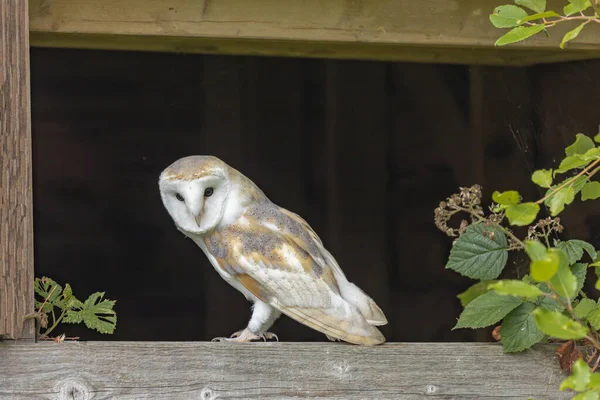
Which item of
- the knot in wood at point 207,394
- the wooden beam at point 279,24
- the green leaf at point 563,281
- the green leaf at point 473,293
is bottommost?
the knot in wood at point 207,394

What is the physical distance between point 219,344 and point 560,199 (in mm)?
620

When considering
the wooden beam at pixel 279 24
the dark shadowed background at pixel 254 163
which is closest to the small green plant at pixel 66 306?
the wooden beam at pixel 279 24

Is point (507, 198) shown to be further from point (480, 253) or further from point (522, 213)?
point (480, 253)

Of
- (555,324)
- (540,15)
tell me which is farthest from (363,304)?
(555,324)

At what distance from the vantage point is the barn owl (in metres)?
1.93

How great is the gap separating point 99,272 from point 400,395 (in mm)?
1889

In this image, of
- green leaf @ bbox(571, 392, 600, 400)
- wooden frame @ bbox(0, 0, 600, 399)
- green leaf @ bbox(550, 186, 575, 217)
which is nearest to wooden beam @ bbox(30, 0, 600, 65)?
wooden frame @ bbox(0, 0, 600, 399)

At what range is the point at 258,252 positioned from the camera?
1949 millimetres

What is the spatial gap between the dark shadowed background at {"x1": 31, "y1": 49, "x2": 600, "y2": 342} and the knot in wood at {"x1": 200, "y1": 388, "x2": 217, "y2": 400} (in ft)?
5.41

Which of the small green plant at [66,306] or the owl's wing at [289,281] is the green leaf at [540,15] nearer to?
the owl's wing at [289,281]

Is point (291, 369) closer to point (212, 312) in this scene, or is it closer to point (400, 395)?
point (400, 395)

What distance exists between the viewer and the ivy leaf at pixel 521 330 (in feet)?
6.04

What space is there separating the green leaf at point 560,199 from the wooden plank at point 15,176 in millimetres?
785

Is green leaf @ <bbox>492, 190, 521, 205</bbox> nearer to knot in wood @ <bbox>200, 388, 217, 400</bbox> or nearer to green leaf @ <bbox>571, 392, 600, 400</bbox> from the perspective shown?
green leaf @ <bbox>571, 392, 600, 400</bbox>
